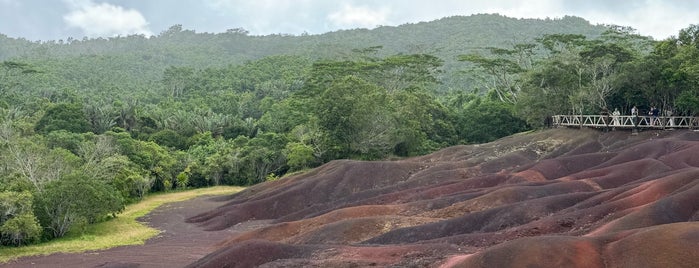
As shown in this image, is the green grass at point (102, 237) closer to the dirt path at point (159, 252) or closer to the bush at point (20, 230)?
the bush at point (20, 230)

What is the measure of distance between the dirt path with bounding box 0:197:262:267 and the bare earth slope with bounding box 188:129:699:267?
6.29 ft

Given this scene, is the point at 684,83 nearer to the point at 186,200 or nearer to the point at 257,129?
the point at 186,200

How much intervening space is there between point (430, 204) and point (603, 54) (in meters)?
28.9

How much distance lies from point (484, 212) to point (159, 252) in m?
18.8

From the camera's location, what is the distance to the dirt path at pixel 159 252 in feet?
117

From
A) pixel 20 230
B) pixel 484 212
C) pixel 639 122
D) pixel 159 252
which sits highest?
pixel 639 122

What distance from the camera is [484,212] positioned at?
3381 centimetres

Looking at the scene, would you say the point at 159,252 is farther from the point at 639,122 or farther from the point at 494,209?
the point at 639,122

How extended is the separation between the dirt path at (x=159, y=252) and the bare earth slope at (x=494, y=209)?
192 centimetres

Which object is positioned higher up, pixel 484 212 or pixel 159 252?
pixel 484 212

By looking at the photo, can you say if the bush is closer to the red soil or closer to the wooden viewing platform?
the red soil

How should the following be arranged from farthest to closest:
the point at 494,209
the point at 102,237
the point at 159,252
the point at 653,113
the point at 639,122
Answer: the point at 653,113 → the point at 639,122 → the point at 102,237 → the point at 159,252 → the point at 494,209

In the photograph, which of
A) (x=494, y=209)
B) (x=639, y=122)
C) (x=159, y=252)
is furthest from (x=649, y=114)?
(x=159, y=252)

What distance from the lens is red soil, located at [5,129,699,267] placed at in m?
21.1
